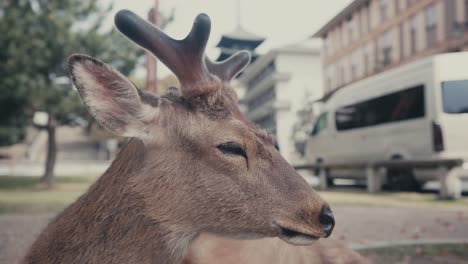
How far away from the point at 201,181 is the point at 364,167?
29.6 ft

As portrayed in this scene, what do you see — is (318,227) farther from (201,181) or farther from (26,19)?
(26,19)

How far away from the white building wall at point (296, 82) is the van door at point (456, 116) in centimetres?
2051

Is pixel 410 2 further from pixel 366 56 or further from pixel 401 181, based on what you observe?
pixel 366 56

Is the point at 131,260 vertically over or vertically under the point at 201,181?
under

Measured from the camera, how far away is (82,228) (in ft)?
6.14

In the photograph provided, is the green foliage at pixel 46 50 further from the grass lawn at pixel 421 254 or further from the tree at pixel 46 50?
the grass lawn at pixel 421 254

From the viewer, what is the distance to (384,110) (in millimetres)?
8656

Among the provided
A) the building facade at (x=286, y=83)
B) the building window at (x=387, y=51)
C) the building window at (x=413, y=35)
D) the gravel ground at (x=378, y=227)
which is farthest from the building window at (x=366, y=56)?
the gravel ground at (x=378, y=227)

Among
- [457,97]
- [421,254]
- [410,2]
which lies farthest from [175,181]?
[410,2]

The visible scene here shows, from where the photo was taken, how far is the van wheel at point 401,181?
866cm

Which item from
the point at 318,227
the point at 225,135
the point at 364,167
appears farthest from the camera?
the point at 364,167

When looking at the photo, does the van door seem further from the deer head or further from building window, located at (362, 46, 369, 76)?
building window, located at (362, 46, 369, 76)

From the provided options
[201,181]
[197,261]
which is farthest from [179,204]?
[197,261]

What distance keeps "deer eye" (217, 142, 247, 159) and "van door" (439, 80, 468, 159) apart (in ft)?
3.42
